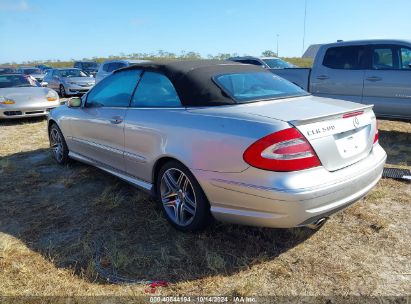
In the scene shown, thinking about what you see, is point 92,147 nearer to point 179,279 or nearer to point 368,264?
point 179,279

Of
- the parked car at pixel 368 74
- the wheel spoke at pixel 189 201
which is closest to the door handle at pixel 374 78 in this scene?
the parked car at pixel 368 74

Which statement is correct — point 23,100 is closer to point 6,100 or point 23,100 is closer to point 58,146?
point 6,100

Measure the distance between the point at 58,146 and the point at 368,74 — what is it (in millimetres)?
5540

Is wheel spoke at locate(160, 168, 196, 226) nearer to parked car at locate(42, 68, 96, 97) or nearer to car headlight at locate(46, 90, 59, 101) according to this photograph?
car headlight at locate(46, 90, 59, 101)

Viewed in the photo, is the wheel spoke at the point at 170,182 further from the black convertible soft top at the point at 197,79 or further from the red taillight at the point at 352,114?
the red taillight at the point at 352,114

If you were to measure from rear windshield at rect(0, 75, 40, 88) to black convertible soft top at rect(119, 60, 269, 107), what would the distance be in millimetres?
7849

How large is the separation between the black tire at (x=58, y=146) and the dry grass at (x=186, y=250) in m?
1.10

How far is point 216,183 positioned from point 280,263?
2.60 feet

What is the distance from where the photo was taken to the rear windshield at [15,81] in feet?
33.4

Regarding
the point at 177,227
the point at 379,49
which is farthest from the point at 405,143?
the point at 177,227

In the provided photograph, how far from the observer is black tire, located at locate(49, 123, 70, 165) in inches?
216

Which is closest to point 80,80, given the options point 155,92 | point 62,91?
point 62,91

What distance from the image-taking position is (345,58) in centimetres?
738

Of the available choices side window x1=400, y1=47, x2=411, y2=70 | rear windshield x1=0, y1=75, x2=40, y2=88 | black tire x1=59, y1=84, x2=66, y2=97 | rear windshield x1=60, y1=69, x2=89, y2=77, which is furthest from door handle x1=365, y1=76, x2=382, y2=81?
rear windshield x1=60, y1=69, x2=89, y2=77
